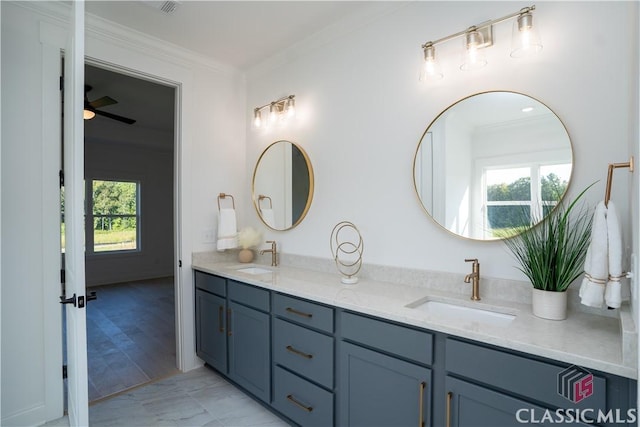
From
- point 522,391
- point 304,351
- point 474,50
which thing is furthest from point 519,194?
point 304,351

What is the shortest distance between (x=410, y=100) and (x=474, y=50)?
428 millimetres

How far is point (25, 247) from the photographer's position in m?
2.03

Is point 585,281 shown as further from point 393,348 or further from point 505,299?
point 393,348

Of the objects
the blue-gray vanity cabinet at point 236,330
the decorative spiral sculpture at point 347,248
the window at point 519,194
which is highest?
the window at point 519,194

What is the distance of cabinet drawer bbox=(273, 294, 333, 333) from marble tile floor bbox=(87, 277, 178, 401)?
1.39 m

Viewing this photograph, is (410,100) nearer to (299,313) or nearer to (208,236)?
(299,313)

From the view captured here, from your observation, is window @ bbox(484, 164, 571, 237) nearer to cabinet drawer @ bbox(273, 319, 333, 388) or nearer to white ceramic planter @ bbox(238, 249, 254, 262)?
cabinet drawer @ bbox(273, 319, 333, 388)

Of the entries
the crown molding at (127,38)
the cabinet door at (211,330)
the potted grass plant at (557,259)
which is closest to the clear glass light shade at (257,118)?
the crown molding at (127,38)

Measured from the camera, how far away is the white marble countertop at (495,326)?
1.06 m

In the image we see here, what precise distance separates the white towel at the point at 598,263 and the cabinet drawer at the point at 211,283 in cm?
210

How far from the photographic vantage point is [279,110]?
280cm

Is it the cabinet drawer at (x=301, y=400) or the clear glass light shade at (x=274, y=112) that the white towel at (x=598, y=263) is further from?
the clear glass light shade at (x=274, y=112)

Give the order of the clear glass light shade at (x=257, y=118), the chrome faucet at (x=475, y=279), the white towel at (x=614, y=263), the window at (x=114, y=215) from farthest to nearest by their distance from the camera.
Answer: the window at (x=114, y=215)
the clear glass light shade at (x=257, y=118)
the chrome faucet at (x=475, y=279)
the white towel at (x=614, y=263)

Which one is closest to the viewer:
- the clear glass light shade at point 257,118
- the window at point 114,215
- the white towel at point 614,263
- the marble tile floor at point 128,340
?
the white towel at point 614,263
